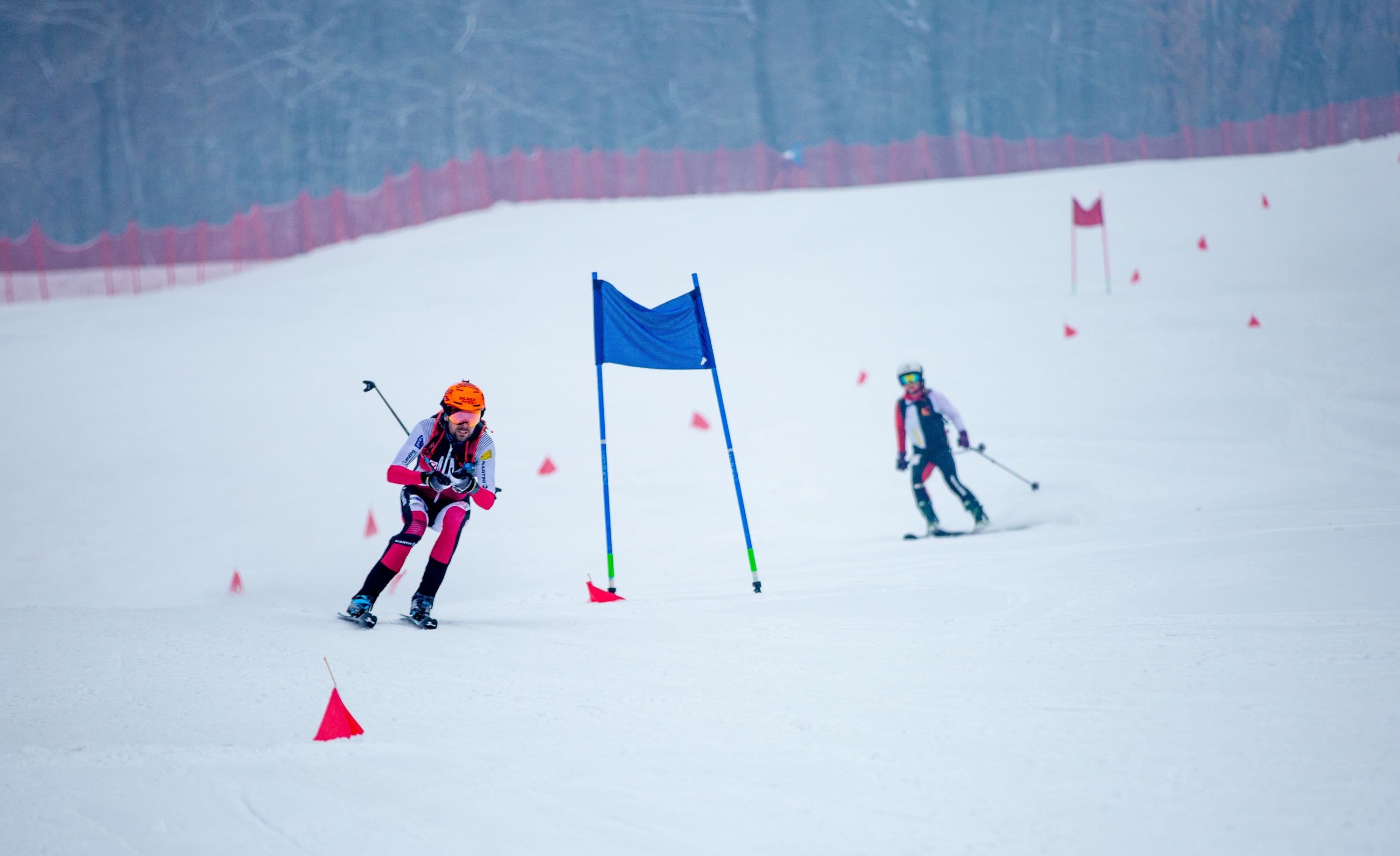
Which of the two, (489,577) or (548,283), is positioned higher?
(548,283)

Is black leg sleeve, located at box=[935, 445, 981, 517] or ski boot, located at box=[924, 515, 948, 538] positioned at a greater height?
black leg sleeve, located at box=[935, 445, 981, 517]

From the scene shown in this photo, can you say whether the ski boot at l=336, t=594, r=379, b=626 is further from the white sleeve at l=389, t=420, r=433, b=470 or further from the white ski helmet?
the white ski helmet

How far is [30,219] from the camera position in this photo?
36.3 metres

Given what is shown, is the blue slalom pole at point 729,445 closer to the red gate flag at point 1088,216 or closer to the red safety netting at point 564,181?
the red gate flag at point 1088,216

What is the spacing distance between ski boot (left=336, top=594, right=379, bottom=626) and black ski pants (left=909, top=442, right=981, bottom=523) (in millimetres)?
5445

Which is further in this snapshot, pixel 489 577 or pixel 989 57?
pixel 989 57

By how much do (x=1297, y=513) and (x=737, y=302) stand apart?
41.2ft

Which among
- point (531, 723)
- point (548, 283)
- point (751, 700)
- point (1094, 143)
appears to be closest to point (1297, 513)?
point (751, 700)

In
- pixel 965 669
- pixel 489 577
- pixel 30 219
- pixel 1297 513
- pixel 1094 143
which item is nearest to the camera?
pixel 965 669

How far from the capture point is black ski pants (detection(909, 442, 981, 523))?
9.21 metres

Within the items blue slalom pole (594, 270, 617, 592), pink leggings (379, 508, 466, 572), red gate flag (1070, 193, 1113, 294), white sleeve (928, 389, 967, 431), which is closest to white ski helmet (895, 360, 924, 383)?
white sleeve (928, 389, 967, 431)

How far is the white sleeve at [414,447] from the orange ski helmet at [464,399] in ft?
0.60

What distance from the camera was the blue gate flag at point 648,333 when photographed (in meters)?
7.04

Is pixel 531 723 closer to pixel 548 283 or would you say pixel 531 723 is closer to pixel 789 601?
pixel 789 601
